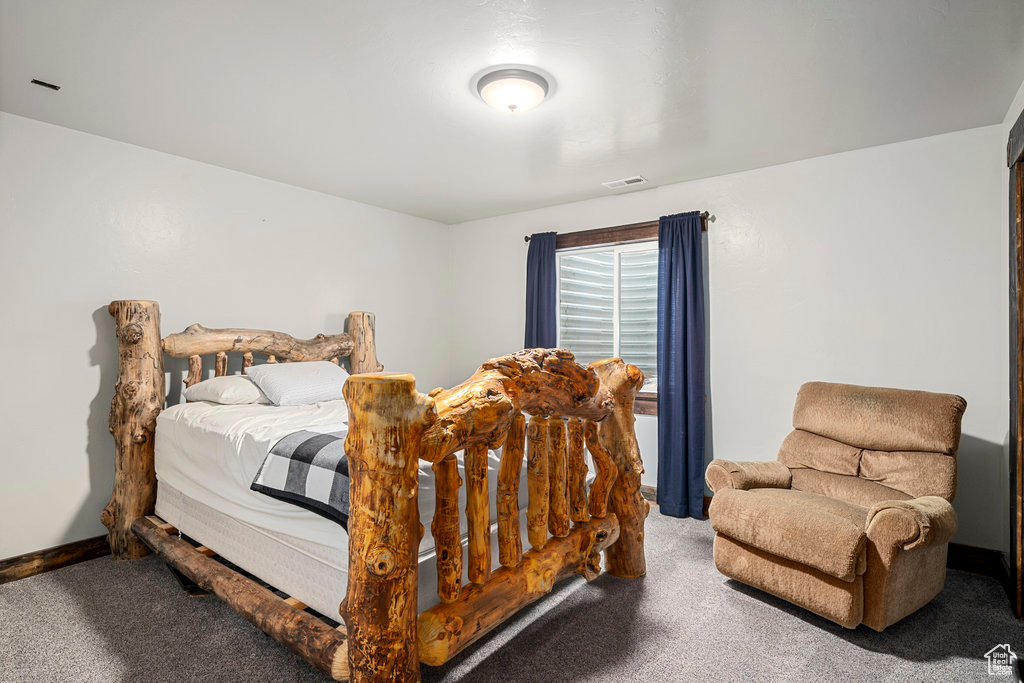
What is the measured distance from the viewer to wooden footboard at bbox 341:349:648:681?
1415 mm

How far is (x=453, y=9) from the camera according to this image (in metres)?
1.86

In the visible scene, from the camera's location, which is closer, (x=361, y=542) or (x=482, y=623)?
(x=361, y=542)

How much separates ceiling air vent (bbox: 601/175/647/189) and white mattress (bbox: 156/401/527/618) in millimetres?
2593

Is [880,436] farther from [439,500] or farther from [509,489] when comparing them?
[439,500]

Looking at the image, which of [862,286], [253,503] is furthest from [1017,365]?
[253,503]

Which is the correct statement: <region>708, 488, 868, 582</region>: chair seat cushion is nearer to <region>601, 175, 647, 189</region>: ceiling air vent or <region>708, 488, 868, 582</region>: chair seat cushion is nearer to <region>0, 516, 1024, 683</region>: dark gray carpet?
<region>0, 516, 1024, 683</region>: dark gray carpet

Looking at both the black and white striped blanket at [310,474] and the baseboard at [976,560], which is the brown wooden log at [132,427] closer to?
the black and white striped blanket at [310,474]

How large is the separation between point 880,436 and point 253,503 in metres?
3.17

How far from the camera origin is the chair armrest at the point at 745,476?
2.71 metres

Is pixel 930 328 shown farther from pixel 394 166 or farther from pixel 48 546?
pixel 48 546

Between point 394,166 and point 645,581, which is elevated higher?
point 394,166

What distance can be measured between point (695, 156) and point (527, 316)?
78.9 inches

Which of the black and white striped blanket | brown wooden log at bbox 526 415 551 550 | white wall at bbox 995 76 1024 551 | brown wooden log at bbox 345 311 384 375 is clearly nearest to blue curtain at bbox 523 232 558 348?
brown wooden log at bbox 345 311 384 375

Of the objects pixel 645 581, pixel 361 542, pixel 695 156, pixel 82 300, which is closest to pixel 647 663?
pixel 645 581
